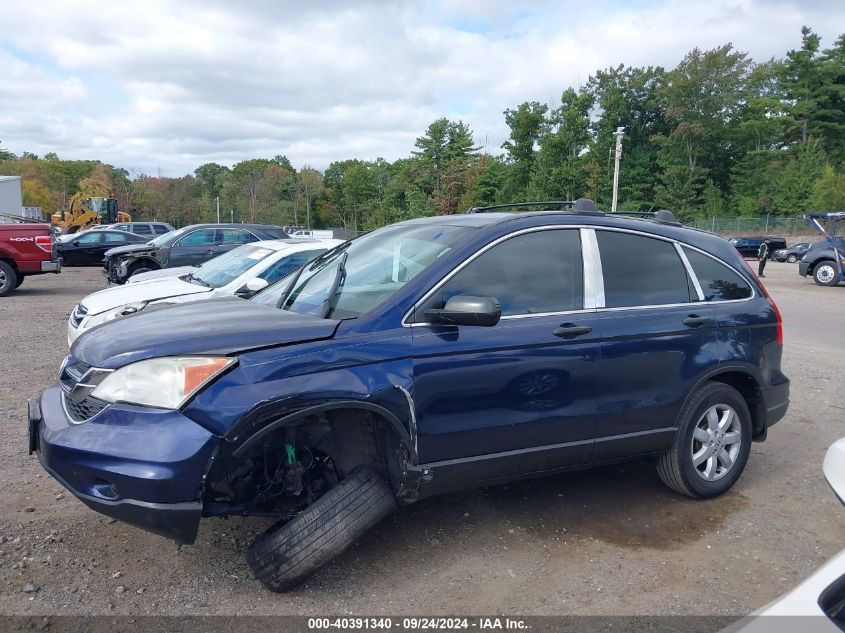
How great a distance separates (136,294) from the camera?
8.06 metres

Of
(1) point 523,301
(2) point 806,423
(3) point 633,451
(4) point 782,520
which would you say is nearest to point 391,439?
(1) point 523,301

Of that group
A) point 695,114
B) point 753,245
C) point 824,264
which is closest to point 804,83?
point 695,114

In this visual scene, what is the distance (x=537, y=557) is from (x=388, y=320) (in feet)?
5.08

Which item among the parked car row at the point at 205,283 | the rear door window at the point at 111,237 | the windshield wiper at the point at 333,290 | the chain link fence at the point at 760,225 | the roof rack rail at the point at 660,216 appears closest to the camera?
the windshield wiper at the point at 333,290

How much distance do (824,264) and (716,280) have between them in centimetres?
2014

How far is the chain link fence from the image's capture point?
51.1 metres

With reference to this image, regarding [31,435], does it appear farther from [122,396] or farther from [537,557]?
[537,557]

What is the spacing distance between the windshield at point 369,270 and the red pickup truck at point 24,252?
1239 cm

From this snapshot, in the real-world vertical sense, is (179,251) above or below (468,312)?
below

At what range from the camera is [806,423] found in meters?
6.25

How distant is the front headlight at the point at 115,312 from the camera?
738 centimetres

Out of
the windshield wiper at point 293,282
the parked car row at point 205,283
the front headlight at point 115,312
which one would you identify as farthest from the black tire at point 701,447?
the front headlight at point 115,312

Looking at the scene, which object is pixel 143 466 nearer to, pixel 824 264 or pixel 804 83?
pixel 824 264

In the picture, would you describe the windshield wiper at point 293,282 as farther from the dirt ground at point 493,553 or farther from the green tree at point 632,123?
the green tree at point 632,123
